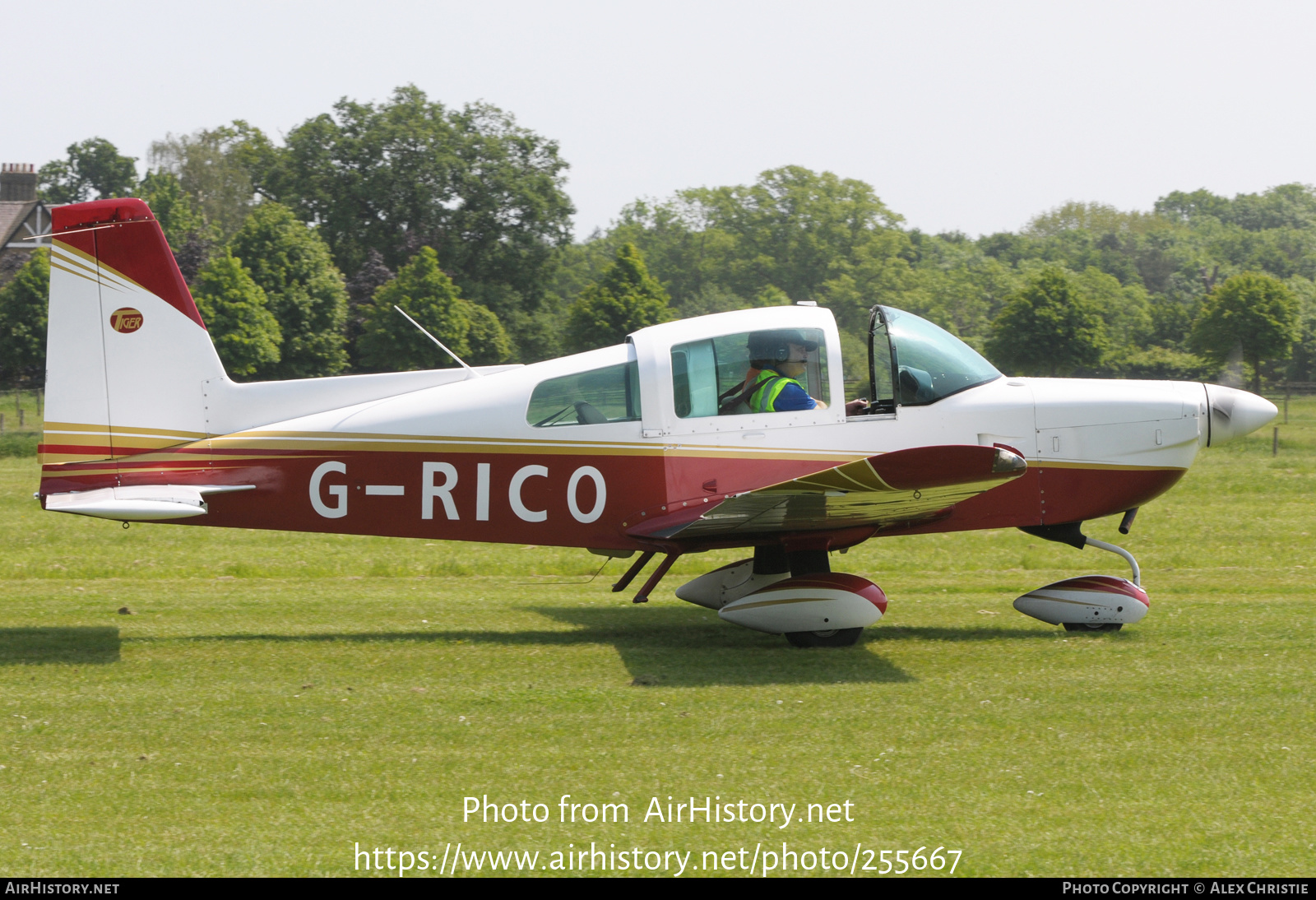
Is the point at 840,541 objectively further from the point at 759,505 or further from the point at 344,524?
the point at 344,524

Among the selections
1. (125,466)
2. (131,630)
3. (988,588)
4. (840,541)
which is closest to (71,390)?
(125,466)

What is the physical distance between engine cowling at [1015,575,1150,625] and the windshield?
1654 mm

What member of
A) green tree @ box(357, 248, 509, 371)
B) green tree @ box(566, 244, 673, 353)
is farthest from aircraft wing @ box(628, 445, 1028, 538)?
green tree @ box(357, 248, 509, 371)

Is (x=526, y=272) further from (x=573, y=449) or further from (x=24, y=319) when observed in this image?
(x=573, y=449)

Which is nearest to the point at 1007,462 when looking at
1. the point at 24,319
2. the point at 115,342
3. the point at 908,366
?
the point at 908,366

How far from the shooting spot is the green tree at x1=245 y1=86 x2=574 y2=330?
61.3m

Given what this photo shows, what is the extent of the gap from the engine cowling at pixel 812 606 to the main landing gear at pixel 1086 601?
4.57ft

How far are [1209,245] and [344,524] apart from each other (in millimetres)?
133338

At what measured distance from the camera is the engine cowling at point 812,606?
7.67 m

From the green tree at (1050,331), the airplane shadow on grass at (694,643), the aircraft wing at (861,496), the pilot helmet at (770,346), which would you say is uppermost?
the green tree at (1050,331)

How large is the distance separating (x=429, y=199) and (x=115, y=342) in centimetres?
A: 5620

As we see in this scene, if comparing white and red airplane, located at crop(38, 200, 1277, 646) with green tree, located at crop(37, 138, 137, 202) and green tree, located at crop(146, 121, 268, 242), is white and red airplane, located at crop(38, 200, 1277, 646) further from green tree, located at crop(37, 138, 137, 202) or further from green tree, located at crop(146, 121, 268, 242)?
green tree, located at crop(37, 138, 137, 202)

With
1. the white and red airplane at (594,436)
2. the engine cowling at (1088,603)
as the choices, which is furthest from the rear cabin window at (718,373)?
the engine cowling at (1088,603)

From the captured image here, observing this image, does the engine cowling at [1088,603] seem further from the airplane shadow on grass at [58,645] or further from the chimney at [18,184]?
the chimney at [18,184]
